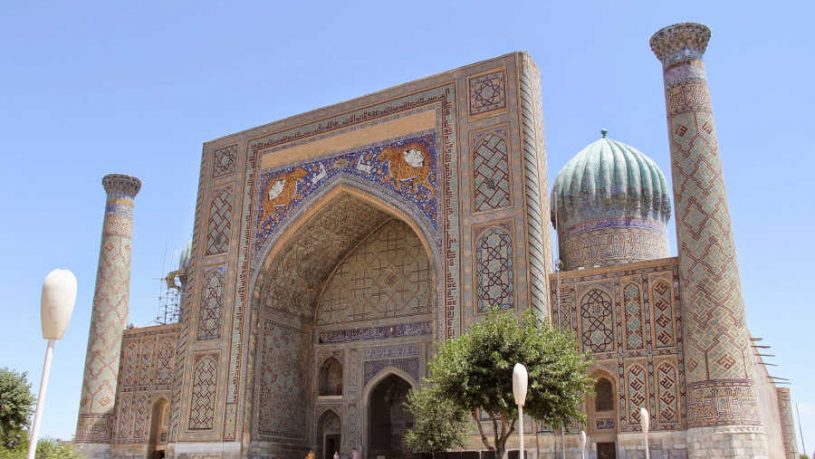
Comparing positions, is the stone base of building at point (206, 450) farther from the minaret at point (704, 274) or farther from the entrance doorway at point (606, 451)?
the minaret at point (704, 274)

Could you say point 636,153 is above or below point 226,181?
above

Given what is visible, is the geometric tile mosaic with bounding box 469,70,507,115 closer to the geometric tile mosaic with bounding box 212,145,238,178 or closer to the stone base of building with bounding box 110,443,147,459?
the geometric tile mosaic with bounding box 212,145,238,178

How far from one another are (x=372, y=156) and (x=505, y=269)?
3.01 meters

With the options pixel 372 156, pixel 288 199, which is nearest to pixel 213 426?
pixel 288 199

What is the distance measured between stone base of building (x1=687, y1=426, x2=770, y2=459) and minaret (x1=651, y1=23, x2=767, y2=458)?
0.04ft

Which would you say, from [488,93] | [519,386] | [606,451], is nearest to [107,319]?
[488,93]

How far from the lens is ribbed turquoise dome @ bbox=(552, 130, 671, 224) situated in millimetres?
13898

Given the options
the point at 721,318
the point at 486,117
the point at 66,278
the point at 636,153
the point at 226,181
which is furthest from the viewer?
the point at 636,153

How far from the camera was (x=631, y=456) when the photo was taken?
945 centimetres

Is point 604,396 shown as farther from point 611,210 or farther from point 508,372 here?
point 611,210

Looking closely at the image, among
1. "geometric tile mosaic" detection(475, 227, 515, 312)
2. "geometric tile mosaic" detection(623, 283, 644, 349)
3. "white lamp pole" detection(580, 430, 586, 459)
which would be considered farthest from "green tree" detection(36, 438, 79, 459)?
"geometric tile mosaic" detection(623, 283, 644, 349)

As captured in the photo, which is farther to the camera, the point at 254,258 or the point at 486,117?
the point at 254,258

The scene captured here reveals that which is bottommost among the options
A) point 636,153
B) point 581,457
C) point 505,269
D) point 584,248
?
point 581,457

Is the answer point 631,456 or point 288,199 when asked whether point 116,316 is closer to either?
point 288,199
